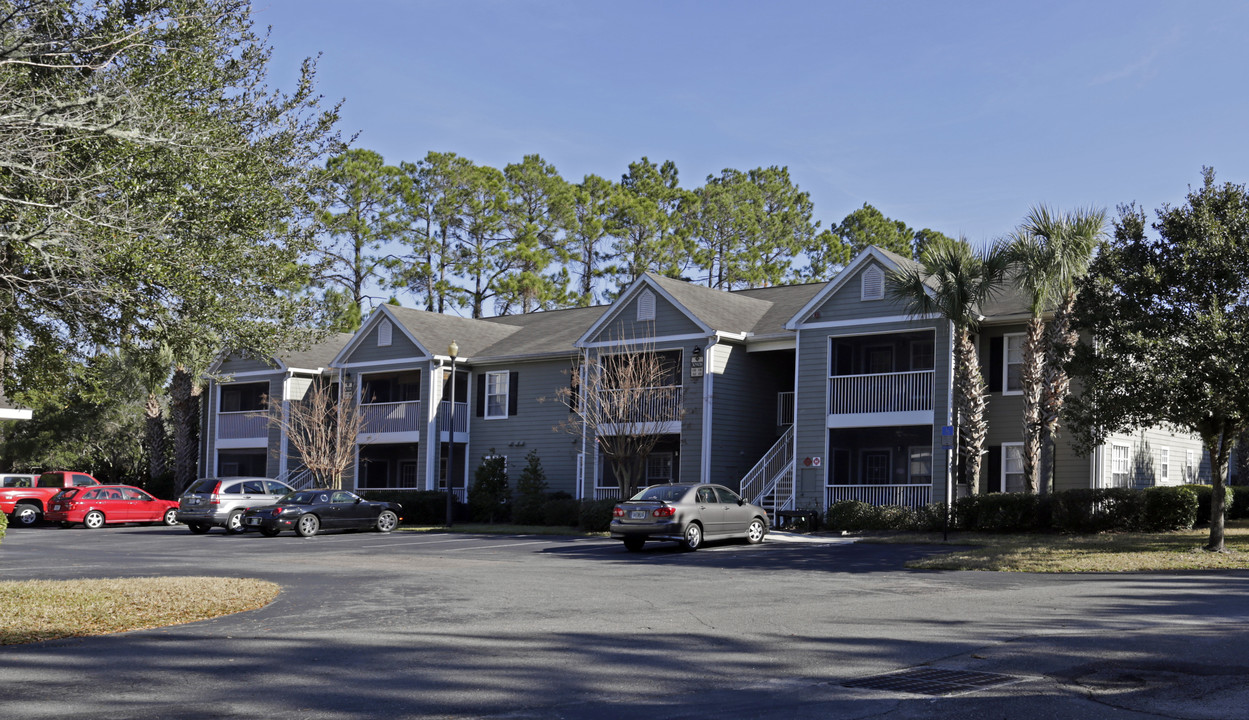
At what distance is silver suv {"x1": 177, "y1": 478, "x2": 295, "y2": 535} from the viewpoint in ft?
104

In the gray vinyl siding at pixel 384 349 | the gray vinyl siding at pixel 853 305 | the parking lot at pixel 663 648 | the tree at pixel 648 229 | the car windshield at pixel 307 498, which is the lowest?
the parking lot at pixel 663 648

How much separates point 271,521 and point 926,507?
1643 centimetres

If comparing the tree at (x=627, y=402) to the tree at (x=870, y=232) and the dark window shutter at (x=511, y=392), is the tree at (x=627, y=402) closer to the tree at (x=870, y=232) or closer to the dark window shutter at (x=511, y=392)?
the dark window shutter at (x=511, y=392)

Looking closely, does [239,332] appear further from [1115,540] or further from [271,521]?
[1115,540]

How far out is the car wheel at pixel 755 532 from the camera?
2500cm

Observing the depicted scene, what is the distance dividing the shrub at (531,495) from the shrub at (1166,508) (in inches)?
629

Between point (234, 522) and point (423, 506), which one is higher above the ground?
point (423, 506)

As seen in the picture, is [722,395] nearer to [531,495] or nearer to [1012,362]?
[531,495]

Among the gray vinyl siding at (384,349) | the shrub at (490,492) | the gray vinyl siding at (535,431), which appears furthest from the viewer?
the gray vinyl siding at (384,349)

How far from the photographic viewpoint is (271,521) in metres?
29.2

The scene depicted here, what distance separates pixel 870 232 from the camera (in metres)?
58.8

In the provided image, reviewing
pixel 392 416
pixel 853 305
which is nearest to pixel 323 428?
pixel 392 416

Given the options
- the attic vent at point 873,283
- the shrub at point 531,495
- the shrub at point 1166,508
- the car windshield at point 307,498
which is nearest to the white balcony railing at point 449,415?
the shrub at point 531,495

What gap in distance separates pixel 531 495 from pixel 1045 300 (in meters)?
16.1
